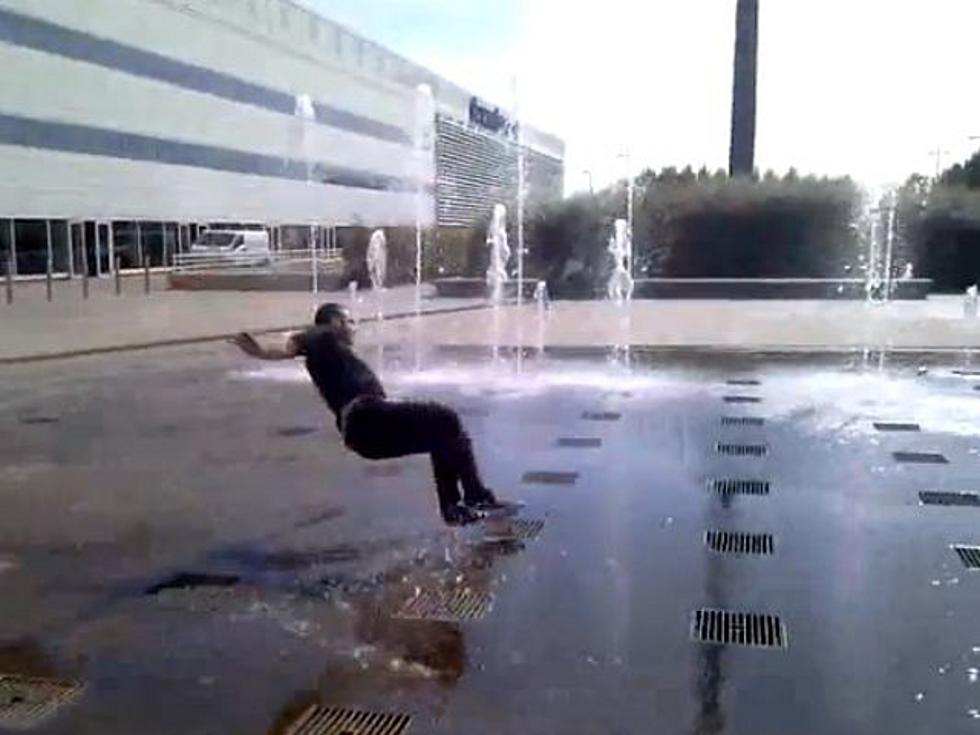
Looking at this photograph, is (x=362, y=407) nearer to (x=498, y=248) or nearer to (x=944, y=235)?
(x=498, y=248)

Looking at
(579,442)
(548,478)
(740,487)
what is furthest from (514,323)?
(740,487)

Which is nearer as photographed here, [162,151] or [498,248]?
[498,248]

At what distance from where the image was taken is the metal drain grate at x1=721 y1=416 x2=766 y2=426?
952cm

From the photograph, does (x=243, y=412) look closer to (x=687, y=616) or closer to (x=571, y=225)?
(x=687, y=616)

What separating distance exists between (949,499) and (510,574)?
2.97 metres

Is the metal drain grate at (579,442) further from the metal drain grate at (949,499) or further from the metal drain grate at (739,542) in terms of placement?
the metal drain grate at (739,542)

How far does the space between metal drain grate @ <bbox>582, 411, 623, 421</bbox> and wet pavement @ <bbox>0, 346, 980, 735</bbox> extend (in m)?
0.06

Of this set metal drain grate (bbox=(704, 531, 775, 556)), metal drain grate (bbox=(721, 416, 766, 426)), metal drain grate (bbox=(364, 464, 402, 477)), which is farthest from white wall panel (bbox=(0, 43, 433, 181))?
metal drain grate (bbox=(704, 531, 775, 556))

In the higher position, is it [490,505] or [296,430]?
[490,505]

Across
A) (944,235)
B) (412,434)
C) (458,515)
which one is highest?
(944,235)

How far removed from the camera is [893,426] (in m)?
9.41

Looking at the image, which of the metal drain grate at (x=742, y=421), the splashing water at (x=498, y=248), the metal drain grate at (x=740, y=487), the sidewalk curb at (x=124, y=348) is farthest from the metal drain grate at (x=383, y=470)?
the splashing water at (x=498, y=248)

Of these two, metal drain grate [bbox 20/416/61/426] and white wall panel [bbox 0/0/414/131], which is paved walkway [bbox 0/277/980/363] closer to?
metal drain grate [bbox 20/416/61/426]

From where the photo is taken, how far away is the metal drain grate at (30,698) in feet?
12.4
